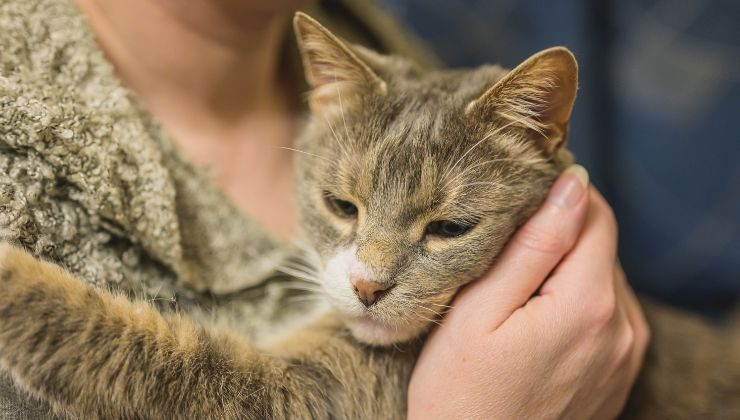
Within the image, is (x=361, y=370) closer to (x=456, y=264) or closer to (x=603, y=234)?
(x=456, y=264)

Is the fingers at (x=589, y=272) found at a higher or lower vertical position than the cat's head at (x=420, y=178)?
lower

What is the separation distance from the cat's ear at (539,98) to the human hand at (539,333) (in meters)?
0.12

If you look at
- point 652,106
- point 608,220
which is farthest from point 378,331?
point 652,106

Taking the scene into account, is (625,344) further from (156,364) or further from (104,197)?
(104,197)

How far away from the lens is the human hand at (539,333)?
1155 mm

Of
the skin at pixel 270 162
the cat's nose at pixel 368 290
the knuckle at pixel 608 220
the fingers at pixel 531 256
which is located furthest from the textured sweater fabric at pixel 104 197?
the knuckle at pixel 608 220

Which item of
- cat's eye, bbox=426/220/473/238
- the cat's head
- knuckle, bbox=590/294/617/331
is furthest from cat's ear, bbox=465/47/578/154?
knuckle, bbox=590/294/617/331

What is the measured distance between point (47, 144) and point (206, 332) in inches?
17.4

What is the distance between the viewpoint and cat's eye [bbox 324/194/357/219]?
129 centimetres

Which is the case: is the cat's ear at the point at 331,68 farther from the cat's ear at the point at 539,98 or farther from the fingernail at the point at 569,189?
the fingernail at the point at 569,189

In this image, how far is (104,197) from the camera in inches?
44.9

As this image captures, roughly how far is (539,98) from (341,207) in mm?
453

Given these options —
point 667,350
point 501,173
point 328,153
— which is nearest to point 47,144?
point 328,153

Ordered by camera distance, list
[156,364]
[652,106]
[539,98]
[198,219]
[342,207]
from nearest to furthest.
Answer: [156,364] < [539,98] < [342,207] < [198,219] < [652,106]
